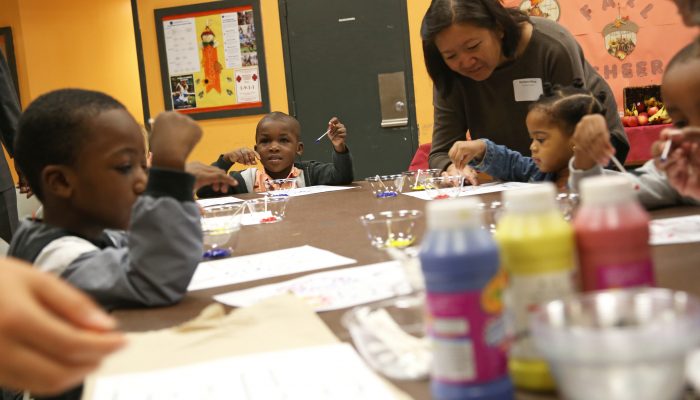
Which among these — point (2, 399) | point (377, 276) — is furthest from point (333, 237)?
point (2, 399)

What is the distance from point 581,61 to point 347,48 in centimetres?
312

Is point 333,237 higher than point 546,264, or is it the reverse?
point 546,264

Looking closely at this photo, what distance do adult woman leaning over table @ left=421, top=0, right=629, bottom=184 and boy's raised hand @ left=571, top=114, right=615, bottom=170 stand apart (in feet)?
2.73

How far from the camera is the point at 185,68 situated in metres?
5.97

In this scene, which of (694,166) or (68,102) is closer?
(694,166)

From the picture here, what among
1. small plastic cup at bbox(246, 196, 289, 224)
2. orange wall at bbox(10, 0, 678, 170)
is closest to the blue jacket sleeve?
small plastic cup at bbox(246, 196, 289, 224)

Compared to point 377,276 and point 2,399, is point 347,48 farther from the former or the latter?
point 377,276

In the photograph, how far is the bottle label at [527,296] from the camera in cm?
60

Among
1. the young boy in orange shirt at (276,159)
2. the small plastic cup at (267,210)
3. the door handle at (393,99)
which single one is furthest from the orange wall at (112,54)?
the small plastic cup at (267,210)

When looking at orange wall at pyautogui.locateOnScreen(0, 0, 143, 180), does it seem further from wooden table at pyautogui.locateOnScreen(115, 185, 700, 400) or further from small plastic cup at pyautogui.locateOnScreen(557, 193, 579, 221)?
small plastic cup at pyautogui.locateOnScreen(557, 193, 579, 221)

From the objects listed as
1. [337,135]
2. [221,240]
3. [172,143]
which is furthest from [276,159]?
[172,143]

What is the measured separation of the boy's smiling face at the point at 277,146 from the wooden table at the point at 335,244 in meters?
0.95

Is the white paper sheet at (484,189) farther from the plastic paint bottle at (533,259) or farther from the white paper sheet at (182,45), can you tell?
the white paper sheet at (182,45)

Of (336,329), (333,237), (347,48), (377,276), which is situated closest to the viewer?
(336,329)
